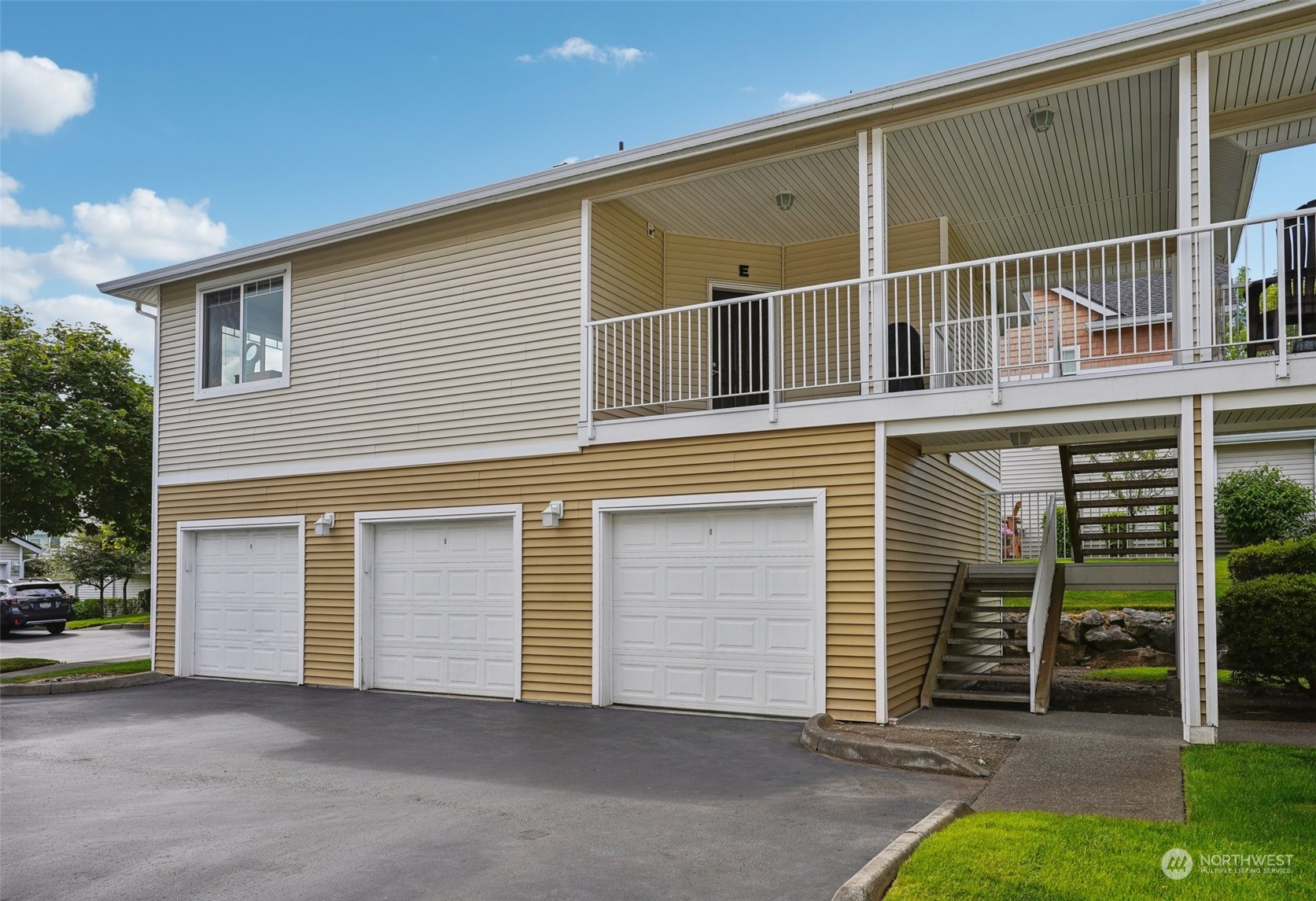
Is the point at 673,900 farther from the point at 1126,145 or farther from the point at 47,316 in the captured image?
the point at 47,316

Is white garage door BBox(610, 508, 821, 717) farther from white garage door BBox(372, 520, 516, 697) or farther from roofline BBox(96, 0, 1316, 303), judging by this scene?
roofline BBox(96, 0, 1316, 303)

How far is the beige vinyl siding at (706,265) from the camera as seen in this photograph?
488 inches

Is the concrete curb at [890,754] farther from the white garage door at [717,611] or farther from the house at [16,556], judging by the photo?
the house at [16,556]

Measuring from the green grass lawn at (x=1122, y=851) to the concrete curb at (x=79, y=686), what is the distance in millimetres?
11503

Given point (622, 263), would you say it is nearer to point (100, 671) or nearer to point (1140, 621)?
point (1140, 621)

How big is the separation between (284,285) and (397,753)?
24.2ft

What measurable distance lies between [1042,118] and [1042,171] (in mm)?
1662

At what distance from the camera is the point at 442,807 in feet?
19.6

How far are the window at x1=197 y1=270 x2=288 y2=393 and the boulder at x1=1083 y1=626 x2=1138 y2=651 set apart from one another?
1162cm

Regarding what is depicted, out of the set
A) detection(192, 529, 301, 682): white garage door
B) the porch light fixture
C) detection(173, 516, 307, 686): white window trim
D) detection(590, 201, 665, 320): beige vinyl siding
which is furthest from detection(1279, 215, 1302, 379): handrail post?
detection(173, 516, 307, 686): white window trim

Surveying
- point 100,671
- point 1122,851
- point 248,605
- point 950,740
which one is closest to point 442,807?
point 1122,851

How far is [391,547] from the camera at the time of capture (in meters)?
11.7

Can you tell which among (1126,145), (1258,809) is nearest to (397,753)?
(1258,809)

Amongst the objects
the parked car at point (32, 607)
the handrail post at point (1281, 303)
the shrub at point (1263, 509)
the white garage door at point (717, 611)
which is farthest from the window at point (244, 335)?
the shrub at point (1263, 509)
